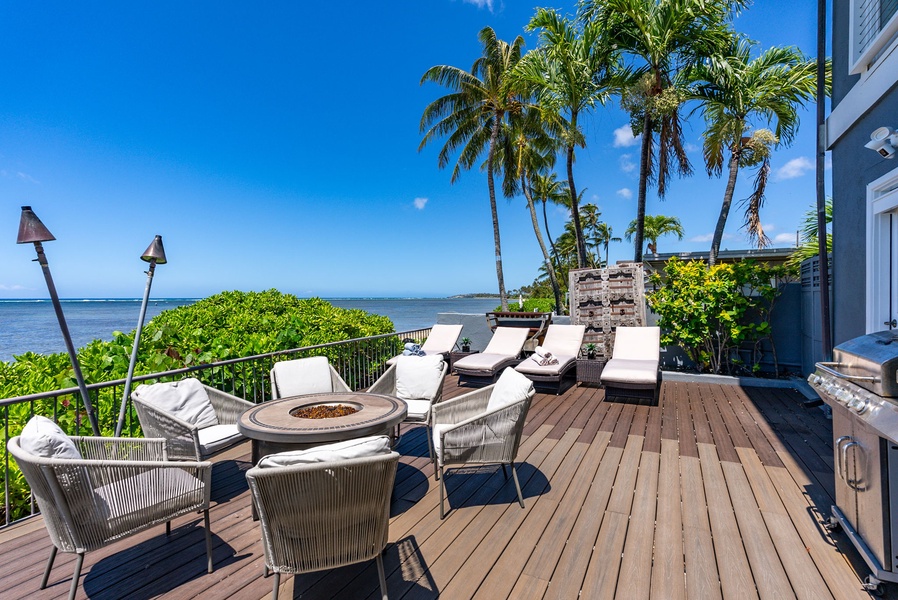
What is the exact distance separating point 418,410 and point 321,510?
2.05 m

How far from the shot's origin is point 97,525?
6.28 ft

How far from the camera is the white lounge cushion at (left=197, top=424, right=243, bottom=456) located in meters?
3.01

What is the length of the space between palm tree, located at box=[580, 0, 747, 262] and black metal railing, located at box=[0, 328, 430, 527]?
260 inches

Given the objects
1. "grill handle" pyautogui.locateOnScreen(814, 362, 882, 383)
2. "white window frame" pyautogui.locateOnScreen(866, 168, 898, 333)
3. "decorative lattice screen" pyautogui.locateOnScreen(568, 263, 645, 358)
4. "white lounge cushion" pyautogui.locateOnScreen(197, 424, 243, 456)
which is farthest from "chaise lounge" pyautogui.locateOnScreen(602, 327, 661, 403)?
"white lounge cushion" pyautogui.locateOnScreen(197, 424, 243, 456)

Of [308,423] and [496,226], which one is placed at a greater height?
[496,226]

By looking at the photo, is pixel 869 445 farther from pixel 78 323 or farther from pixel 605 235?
pixel 78 323

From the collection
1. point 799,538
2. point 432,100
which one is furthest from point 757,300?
point 432,100

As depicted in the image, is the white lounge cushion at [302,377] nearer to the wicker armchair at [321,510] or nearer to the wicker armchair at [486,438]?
the wicker armchair at [486,438]

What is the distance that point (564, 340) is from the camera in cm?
718

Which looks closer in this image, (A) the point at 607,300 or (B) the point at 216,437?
(B) the point at 216,437

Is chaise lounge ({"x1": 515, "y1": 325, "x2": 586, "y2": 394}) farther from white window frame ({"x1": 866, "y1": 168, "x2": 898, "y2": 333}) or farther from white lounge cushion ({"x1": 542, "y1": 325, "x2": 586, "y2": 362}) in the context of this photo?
white window frame ({"x1": 866, "y1": 168, "x2": 898, "y2": 333})

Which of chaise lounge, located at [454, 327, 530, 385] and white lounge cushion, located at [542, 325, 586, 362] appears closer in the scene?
chaise lounge, located at [454, 327, 530, 385]

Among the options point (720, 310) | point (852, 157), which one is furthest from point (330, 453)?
point (720, 310)

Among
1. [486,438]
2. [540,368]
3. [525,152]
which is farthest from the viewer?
[525,152]
